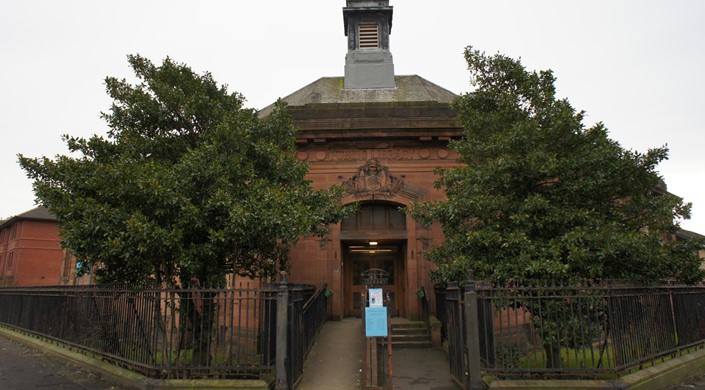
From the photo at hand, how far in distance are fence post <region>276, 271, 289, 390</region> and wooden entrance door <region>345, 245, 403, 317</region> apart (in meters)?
7.68

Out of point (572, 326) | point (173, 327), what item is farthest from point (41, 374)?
point (572, 326)

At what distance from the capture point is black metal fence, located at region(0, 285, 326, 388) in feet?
23.7

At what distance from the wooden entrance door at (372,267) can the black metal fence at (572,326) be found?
21.2 ft

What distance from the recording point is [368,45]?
1931cm

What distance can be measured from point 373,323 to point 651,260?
4693mm

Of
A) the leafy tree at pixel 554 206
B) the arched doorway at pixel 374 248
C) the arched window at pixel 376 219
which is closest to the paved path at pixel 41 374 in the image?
the leafy tree at pixel 554 206

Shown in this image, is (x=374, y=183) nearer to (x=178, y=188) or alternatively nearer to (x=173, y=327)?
(x=178, y=188)

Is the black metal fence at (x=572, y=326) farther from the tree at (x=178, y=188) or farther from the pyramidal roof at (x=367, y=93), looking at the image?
the pyramidal roof at (x=367, y=93)

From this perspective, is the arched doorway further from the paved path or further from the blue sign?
the paved path

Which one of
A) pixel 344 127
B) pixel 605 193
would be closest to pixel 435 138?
pixel 344 127

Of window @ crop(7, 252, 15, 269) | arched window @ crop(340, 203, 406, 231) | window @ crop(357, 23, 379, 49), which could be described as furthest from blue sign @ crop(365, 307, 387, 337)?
window @ crop(7, 252, 15, 269)

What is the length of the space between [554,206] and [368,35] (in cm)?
1378

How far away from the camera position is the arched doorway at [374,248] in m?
13.9

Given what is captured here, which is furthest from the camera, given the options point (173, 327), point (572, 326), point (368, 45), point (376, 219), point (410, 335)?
point (368, 45)
